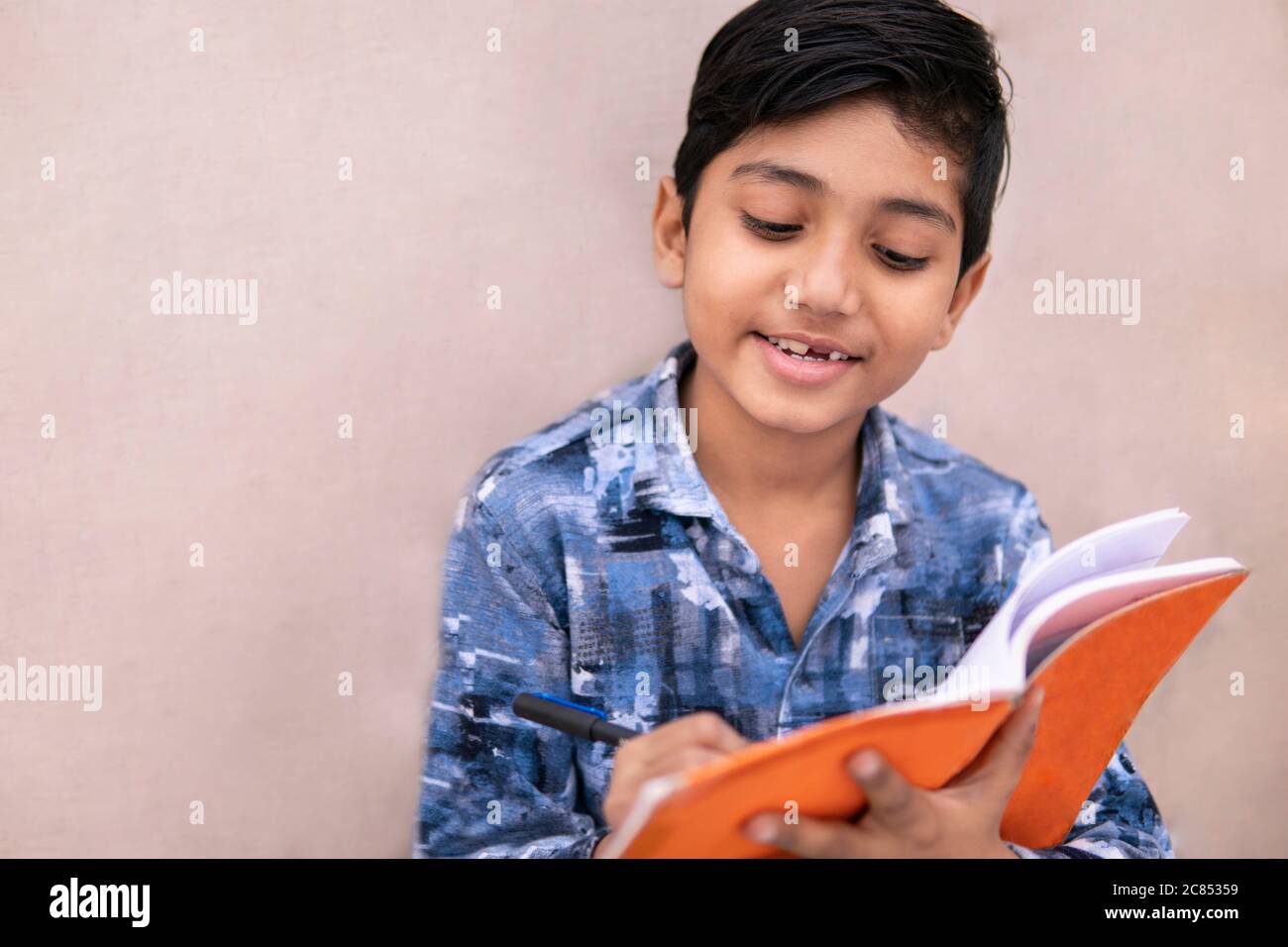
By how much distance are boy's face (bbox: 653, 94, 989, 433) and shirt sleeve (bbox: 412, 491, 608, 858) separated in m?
0.24

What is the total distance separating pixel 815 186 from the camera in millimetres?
841

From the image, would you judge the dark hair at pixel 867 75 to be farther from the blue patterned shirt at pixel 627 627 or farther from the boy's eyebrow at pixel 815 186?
the blue patterned shirt at pixel 627 627

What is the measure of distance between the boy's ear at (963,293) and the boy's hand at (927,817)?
15.2 inches

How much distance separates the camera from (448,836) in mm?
905

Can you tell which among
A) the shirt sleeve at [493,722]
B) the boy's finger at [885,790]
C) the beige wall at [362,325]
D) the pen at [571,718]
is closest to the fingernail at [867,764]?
the boy's finger at [885,790]

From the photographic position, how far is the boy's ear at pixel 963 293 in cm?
99

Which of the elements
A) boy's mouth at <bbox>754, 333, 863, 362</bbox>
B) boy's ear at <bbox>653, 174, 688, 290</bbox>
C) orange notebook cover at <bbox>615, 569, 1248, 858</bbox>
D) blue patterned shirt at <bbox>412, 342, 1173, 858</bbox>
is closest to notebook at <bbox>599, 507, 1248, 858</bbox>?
orange notebook cover at <bbox>615, 569, 1248, 858</bbox>

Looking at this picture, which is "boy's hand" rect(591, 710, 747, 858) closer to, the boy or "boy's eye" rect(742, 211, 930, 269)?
the boy

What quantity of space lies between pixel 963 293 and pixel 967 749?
462mm

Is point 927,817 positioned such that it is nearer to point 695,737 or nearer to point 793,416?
point 695,737

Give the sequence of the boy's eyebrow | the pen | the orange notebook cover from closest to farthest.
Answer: the orange notebook cover → the pen → the boy's eyebrow

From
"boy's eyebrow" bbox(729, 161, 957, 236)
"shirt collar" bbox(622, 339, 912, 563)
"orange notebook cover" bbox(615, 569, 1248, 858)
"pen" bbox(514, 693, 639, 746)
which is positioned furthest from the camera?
"shirt collar" bbox(622, 339, 912, 563)

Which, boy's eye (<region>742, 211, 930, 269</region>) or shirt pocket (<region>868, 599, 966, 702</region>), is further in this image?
shirt pocket (<region>868, 599, 966, 702</region>)

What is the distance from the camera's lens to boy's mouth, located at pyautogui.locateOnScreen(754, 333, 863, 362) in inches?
35.0
